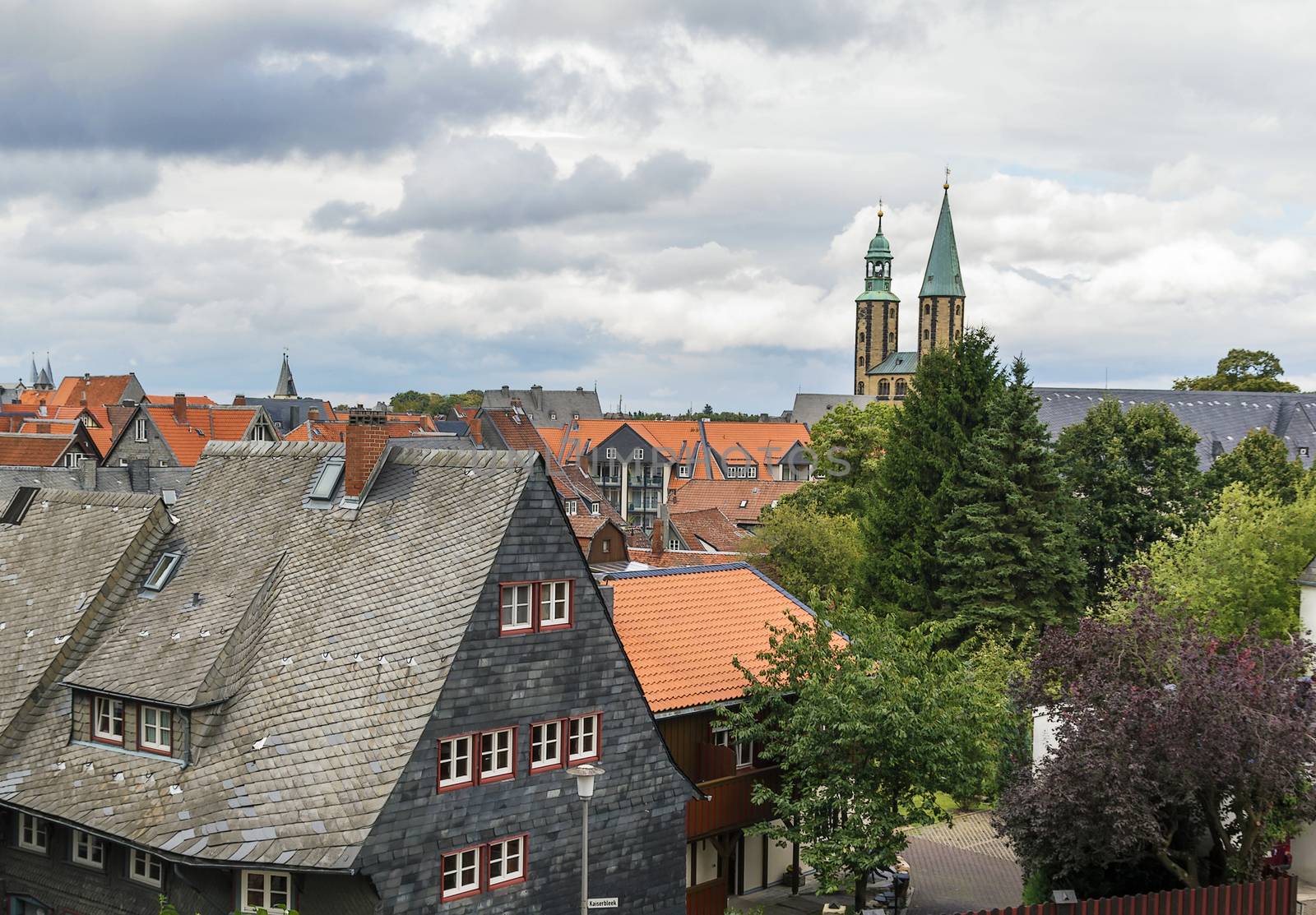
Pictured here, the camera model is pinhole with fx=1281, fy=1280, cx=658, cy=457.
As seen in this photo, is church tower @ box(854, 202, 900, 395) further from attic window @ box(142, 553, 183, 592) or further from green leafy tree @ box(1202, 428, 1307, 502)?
attic window @ box(142, 553, 183, 592)

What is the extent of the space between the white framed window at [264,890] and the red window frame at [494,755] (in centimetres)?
350

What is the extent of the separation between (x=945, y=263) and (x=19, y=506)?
160 m

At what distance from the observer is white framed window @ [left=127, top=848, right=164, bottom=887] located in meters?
22.3

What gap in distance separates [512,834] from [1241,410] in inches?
3101

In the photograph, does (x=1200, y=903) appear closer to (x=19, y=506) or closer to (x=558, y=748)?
(x=558, y=748)

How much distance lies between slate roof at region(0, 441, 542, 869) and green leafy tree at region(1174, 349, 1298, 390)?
92.2 m

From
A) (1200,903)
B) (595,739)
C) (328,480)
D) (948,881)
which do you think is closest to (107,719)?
(328,480)


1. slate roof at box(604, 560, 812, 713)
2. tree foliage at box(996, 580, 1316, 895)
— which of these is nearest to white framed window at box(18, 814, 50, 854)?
slate roof at box(604, 560, 812, 713)

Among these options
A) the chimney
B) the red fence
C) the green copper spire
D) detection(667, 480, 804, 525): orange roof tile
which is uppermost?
the green copper spire

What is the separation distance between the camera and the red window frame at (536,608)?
22.7 meters

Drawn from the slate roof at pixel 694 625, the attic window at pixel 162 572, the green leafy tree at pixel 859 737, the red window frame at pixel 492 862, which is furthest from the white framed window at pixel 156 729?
the green leafy tree at pixel 859 737

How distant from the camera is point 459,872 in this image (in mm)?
21750

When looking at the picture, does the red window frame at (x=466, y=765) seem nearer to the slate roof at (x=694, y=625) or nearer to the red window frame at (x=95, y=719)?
the slate roof at (x=694, y=625)

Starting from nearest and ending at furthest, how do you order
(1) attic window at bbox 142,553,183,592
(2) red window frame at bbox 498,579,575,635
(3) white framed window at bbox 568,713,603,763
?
(2) red window frame at bbox 498,579,575,635 < (3) white framed window at bbox 568,713,603,763 < (1) attic window at bbox 142,553,183,592
